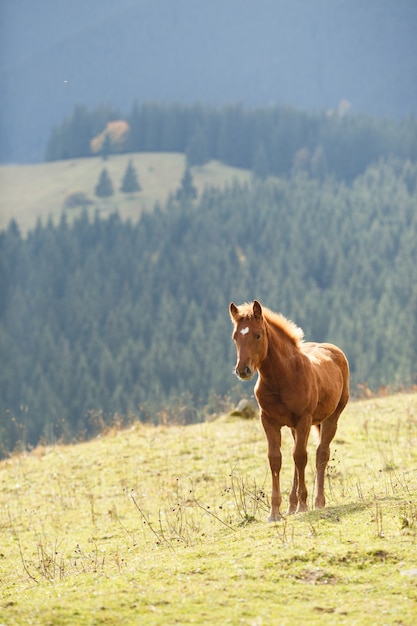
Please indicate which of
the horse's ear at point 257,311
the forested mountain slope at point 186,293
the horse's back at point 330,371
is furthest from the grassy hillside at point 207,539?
the forested mountain slope at point 186,293

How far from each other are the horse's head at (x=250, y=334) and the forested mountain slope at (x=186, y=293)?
95099 millimetres

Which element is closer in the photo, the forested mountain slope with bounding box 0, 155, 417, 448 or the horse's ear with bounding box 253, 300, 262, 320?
the horse's ear with bounding box 253, 300, 262, 320

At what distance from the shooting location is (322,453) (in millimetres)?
12133

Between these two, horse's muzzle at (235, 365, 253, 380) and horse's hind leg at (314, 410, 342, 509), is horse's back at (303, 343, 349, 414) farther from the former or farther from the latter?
horse's muzzle at (235, 365, 253, 380)

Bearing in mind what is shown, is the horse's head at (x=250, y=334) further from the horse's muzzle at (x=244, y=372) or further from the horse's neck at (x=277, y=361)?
the horse's neck at (x=277, y=361)

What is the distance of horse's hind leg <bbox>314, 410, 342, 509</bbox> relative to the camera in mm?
11672

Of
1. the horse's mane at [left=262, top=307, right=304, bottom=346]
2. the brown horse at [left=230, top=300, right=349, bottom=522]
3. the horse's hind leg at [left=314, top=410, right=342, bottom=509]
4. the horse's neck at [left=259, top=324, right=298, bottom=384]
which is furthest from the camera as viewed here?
the horse's hind leg at [left=314, top=410, right=342, bottom=509]

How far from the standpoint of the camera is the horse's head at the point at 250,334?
10355 millimetres

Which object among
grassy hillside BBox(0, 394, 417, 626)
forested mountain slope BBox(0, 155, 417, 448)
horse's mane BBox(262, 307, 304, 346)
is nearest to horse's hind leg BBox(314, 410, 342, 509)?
grassy hillside BBox(0, 394, 417, 626)

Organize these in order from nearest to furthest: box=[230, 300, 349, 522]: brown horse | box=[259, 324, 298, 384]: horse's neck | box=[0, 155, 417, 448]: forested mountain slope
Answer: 1. box=[230, 300, 349, 522]: brown horse
2. box=[259, 324, 298, 384]: horse's neck
3. box=[0, 155, 417, 448]: forested mountain slope

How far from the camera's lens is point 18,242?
184 m

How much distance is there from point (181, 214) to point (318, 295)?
46.2 m

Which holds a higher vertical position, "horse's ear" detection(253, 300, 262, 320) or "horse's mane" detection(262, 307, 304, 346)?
"horse's ear" detection(253, 300, 262, 320)

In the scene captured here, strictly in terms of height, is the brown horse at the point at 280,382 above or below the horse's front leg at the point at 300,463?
above
